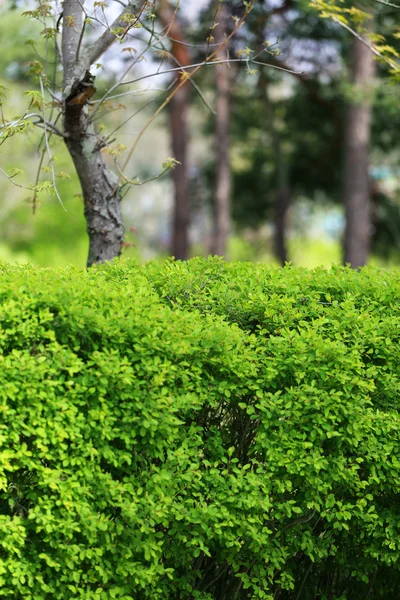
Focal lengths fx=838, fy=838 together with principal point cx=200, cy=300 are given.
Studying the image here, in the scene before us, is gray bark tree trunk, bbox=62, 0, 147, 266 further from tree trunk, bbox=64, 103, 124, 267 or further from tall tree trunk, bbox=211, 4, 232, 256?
tall tree trunk, bbox=211, 4, 232, 256

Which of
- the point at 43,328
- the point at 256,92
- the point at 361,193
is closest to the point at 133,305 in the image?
the point at 43,328

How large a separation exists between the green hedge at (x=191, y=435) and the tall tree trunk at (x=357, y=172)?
11.8 m

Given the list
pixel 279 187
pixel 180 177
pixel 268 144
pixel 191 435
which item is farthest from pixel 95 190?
pixel 268 144

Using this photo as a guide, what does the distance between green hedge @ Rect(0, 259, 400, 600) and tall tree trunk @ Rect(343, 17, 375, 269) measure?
11771 millimetres

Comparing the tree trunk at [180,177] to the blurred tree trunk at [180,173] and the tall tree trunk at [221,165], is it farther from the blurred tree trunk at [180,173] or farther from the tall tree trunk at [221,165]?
the tall tree trunk at [221,165]

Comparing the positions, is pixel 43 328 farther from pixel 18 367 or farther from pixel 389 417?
pixel 389 417

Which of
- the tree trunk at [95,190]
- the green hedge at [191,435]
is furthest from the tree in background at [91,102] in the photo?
the green hedge at [191,435]

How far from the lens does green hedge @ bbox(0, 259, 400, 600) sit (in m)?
3.36

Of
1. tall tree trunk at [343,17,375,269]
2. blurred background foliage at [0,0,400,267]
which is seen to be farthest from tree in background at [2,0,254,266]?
blurred background foliage at [0,0,400,267]

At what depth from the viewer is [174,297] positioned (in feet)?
13.5

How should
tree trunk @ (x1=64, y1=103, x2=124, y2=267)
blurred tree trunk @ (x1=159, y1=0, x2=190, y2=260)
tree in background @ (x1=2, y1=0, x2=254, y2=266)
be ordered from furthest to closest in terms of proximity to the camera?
blurred tree trunk @ (x1=159, y1=0, x2=190, y2=260) → tree trunk @ (x1=64, y1=103, x2=124, y2=267) → tree in background @ (x1=2, y1=0, x2=254, y2=266)

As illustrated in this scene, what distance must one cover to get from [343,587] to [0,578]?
1.93m

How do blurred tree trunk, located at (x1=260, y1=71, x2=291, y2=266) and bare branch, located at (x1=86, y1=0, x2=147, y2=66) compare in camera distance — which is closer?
bare branch, located at (x1=86, y1=0, x2=147, y2=66)

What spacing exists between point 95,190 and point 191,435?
8.67ft
